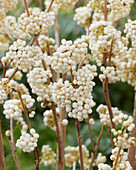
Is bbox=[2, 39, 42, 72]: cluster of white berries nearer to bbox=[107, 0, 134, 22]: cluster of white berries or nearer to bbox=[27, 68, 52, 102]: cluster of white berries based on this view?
bbox=[27, 68, 52, 102]: cluster of white berries

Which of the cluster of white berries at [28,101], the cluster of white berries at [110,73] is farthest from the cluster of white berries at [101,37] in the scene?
the cluster of white berries at [28,101]

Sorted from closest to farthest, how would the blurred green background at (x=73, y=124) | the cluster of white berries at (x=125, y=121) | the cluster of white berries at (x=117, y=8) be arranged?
1. the cluster of white berries at (x=125, y=121)
2. the cluster of white berries at (x=117, y=8)
3. the blurred green background at (x=73, y=124)

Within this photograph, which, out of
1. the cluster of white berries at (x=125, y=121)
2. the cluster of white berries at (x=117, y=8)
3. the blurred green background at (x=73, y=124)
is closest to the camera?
the cluster of white berries at (x=125, y=121)

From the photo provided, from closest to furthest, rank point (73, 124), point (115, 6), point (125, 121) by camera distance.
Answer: point (125, 121) < point (115, 6) < point (73, 124)

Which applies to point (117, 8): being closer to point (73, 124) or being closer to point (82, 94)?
point (82, 94)

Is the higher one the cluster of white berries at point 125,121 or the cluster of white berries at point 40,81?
the cluster of white berries at point 40,81

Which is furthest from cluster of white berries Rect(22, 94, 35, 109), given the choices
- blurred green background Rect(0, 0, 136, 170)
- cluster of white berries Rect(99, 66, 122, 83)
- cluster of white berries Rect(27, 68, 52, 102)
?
Answer: blurred green background Rect(0, 0, 136, 170)

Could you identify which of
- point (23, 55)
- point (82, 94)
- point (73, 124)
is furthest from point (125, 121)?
point (73, 124)

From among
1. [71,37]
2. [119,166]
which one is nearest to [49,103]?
[119,166]

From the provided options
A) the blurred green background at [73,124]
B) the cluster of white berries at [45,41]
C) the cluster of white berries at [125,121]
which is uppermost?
the cluster of white berries at [45,41]

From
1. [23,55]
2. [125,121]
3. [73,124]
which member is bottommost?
[73,124]

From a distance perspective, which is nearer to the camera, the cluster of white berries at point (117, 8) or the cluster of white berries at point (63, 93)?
the cluster of white berries at point (63, 93)

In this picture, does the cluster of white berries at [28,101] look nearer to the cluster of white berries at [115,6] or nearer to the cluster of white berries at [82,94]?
the cluster of white berries at [82,94]
